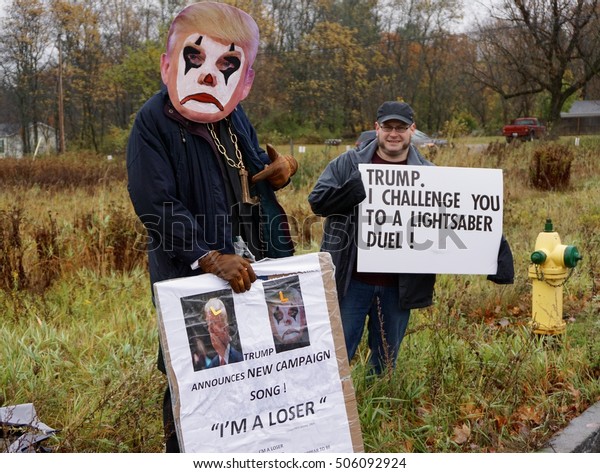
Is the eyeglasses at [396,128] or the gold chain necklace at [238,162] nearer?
the gold chain necklace at [238,162]

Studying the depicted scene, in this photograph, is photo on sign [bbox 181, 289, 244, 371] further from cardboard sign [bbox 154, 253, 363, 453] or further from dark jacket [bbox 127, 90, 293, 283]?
dark jacket [bbox 127, 90, 293, 283]

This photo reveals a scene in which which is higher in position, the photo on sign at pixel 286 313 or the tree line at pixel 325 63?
the tree line at pixel 325 63

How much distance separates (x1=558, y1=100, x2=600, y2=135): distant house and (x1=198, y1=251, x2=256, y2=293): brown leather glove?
4485cm

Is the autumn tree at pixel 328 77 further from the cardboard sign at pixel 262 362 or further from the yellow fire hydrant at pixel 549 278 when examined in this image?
the cardboard sign at pixel 262 362

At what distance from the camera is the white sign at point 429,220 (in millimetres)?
4129

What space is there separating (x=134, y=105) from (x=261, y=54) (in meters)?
9.02

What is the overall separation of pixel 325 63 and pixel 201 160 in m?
41.7

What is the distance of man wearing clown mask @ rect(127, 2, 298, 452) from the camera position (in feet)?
9.67

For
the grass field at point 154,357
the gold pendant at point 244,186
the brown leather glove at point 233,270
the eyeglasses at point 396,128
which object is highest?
the eyeglasses at point 396,128

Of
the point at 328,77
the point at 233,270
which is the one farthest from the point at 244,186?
the point at 328,77

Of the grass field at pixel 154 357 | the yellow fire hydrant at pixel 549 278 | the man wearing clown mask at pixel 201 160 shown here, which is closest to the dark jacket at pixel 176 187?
the man wearing clown mask at pixel 201 160

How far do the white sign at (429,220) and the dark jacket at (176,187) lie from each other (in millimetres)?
1061

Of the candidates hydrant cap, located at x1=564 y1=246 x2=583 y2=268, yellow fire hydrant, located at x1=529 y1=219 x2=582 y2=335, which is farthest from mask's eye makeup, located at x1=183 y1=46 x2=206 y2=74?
hydrant cap, located at x1=564 y1=246 x2=583 y2=268

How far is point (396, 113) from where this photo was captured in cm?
410
